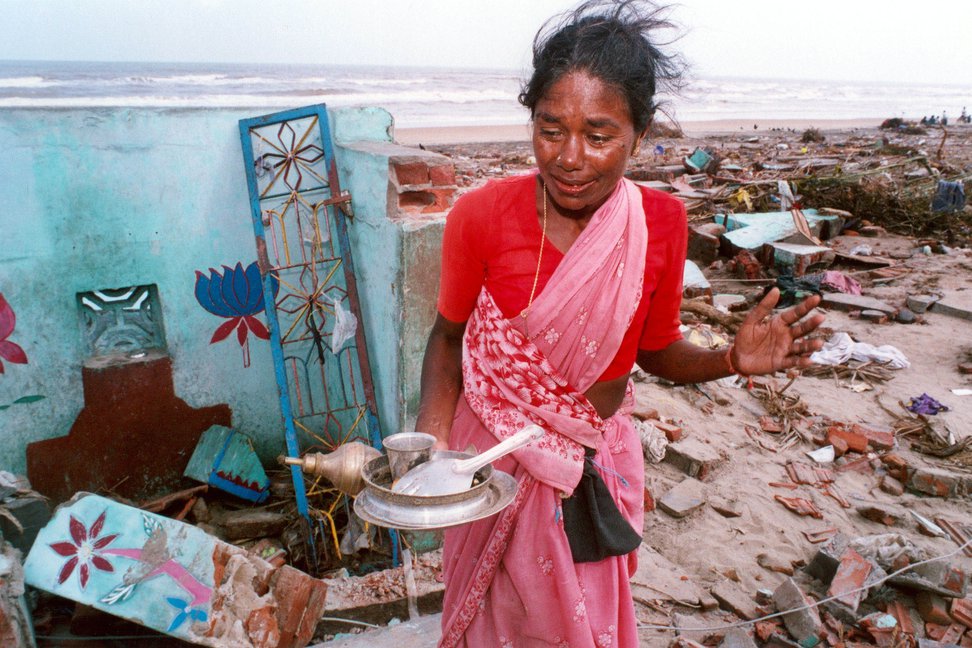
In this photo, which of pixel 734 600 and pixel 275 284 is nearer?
pixel 734 600

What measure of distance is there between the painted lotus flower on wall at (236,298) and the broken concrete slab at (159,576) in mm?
1336

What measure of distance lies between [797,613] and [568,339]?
2.11 meters

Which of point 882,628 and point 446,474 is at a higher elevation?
point 446,474

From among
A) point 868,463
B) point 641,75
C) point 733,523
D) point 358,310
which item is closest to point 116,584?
point 358,310

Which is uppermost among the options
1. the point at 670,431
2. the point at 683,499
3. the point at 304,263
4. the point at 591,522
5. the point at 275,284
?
the point at 304,263

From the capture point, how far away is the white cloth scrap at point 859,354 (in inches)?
220

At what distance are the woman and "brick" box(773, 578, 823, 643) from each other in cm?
145

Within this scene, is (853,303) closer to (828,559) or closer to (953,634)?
(828,559)

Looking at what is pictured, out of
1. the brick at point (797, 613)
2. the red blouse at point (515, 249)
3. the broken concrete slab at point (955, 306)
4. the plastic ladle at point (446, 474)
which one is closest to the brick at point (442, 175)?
the red blouse at point (515, 249)

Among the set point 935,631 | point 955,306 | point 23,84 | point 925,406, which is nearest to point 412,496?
point 935,631

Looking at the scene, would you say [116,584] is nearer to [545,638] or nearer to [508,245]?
[545,638]

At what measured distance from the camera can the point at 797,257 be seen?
25.4ft

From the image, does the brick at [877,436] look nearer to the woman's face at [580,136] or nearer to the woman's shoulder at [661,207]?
the woman's shoulder at [661,207]

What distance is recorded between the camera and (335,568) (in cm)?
336
